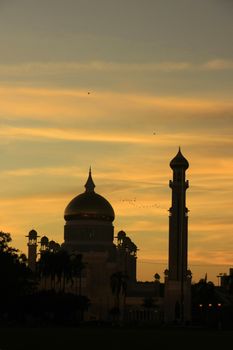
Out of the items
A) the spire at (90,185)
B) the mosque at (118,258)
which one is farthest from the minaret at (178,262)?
the spire at (90,185)

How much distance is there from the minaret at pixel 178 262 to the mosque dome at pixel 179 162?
12.2ft

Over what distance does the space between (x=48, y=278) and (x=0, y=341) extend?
110 m

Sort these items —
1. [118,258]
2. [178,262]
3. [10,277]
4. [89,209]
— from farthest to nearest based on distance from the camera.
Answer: [118,258], [89,209], [178,262], [10,277]

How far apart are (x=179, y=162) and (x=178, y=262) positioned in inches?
634

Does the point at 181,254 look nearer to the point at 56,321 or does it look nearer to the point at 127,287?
the point at 127,287

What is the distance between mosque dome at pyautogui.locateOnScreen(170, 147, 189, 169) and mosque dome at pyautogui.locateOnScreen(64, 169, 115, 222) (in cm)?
1250

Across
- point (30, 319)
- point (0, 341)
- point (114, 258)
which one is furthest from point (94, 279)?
point (0, 341)

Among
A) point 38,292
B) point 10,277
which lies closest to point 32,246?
point 38,292

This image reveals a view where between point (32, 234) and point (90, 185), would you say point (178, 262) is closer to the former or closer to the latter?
point (90, 185)

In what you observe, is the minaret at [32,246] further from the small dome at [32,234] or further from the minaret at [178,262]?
the minaret at [178,262]

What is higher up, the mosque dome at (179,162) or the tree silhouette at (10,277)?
the mosque dome at (179,162)

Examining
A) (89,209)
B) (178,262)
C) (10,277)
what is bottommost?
(10,277)

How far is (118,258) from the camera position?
174 m

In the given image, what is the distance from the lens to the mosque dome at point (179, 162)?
16562 centimetres
